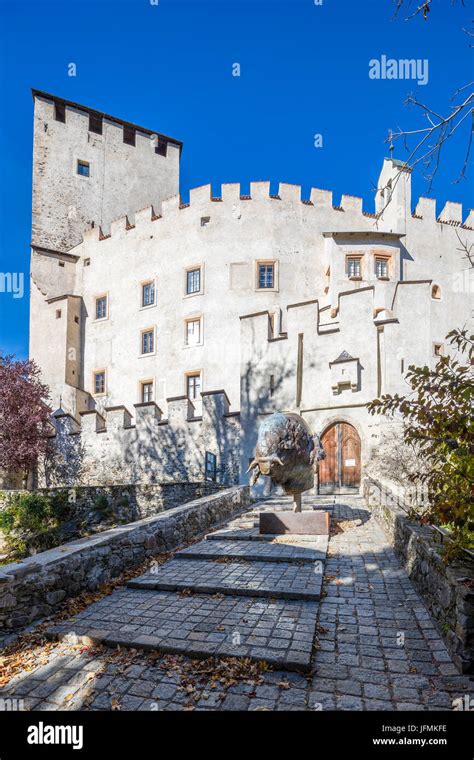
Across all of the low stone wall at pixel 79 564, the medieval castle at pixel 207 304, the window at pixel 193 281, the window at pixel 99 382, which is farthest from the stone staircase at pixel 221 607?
the window at pixel 99 382

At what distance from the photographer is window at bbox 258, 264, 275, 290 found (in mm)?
23797

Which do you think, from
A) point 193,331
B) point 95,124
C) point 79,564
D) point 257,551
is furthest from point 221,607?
point 95,124

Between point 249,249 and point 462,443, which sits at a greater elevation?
point 249,249

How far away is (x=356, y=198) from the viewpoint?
24797mm

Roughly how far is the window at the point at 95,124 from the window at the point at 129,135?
5.91ft

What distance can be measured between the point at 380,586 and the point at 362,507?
6.95 metres

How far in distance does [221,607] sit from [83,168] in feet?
109

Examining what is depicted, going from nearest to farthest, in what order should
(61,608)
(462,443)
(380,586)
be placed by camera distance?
(462,443) → (61,608) → (380,586)

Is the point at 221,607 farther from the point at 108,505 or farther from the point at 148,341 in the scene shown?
the point at 148,341

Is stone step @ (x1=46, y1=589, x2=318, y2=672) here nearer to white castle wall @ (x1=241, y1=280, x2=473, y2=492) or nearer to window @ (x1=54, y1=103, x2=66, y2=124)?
white castle wall @ (x1=241, y1=280, x2=473, y2=492)

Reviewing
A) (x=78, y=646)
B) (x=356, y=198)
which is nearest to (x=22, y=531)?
(x=78, y=646)

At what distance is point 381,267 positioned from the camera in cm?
2281
